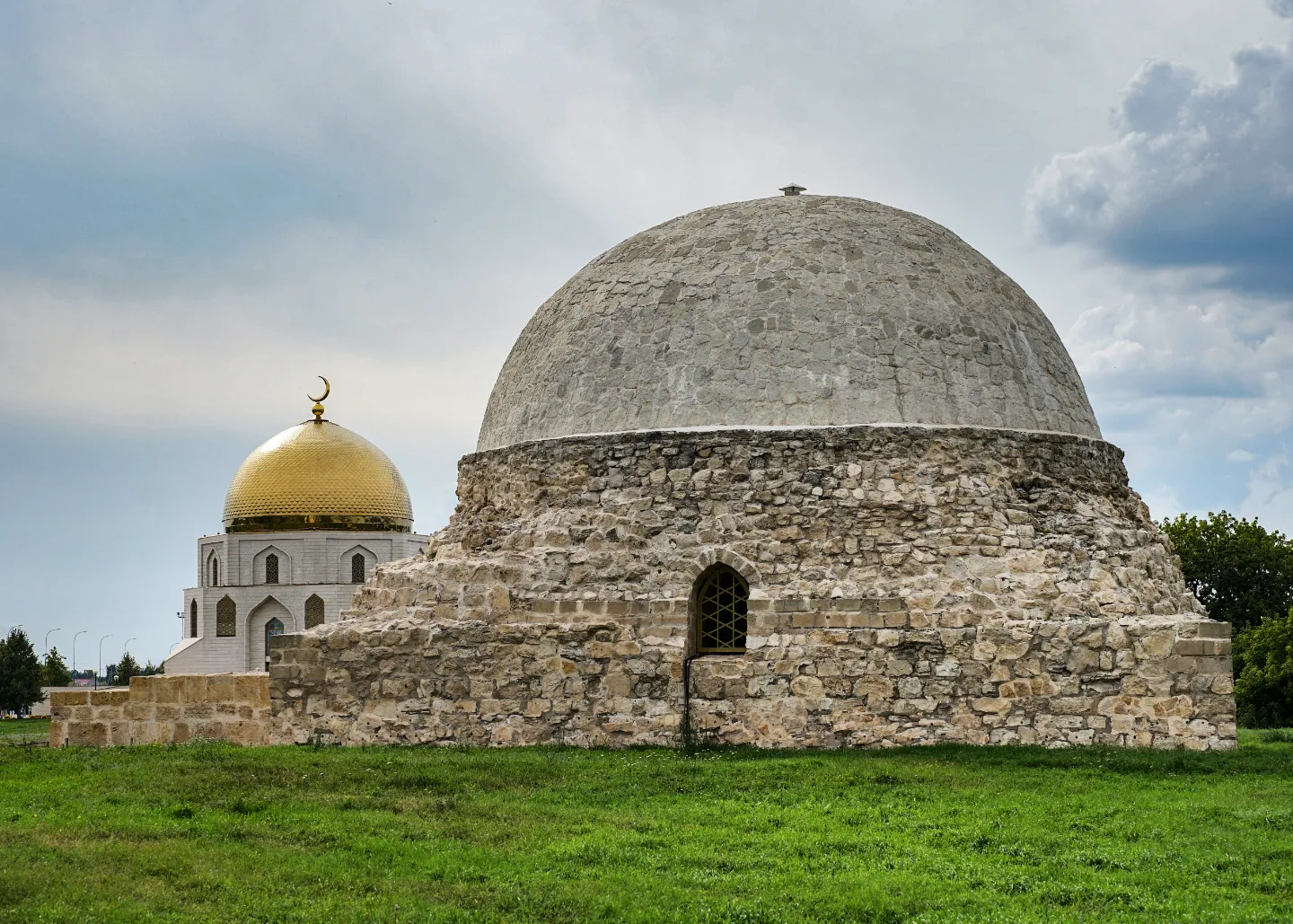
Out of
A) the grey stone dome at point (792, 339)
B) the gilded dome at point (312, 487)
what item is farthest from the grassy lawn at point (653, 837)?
the gilded dome at point (312, 487)

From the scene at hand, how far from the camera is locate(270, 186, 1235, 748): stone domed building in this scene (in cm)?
1490

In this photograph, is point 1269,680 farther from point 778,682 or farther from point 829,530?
point 778,682

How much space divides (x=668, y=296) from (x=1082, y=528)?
5.86 m

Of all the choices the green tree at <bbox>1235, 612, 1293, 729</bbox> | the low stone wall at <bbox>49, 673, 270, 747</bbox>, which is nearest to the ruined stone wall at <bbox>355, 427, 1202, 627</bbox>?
the low stone wall at <bbox>49, 673, 270, 747</bbox>

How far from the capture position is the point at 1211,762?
13570 mm

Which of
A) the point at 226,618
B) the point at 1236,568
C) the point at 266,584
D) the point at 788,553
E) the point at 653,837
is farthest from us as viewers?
the point at 226,618

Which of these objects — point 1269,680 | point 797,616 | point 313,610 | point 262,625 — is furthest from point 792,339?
point 262,625

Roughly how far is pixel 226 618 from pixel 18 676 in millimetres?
10065

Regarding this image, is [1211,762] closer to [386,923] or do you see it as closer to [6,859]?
[386,923]

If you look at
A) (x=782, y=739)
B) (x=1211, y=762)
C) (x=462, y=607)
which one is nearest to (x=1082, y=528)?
(x=1211, y=762)

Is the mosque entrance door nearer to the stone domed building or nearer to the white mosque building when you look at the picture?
the white mosque building

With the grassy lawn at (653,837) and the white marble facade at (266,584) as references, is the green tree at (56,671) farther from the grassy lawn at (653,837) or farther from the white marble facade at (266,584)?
the grassy lawn at (653,837)

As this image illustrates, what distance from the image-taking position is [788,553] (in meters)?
15.8

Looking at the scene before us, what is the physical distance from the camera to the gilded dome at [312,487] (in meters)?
53.9
